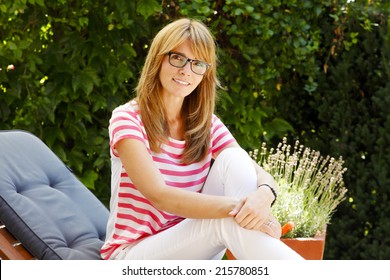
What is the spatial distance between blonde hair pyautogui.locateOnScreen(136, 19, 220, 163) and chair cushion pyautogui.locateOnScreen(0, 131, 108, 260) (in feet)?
1.38

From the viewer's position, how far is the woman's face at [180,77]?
2570 mm

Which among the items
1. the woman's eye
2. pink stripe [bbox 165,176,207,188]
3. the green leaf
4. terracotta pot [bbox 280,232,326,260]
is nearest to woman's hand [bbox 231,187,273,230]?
pink stripe [bbox 165,176,207,188]

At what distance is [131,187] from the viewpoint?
255 centimetres

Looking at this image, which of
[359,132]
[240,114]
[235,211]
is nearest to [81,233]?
[235,211]

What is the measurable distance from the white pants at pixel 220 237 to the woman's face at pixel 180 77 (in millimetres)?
238

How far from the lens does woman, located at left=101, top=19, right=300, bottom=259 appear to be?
236 centimetres

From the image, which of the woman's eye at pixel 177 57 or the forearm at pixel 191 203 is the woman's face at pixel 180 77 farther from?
the forearm at pixel 191 203

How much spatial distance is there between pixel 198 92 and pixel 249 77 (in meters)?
1.64

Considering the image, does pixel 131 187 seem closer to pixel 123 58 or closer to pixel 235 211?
pixel 235 211

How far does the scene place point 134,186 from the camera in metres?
2.53

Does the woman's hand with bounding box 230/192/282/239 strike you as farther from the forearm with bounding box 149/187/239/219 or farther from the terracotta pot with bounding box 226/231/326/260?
the terracotta pot with bounding box 226/231/326/260

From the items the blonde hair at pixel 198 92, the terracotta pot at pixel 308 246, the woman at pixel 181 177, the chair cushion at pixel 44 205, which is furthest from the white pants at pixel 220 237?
the terracotta pot at pixel 308 246

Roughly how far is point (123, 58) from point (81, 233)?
1.53 meters

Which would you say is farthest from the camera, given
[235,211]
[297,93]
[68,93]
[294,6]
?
[297,93]
